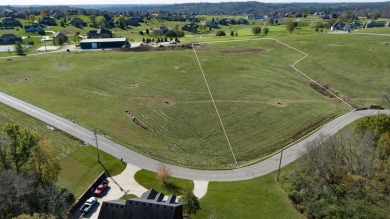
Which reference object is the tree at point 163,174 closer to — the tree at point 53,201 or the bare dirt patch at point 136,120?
the tree at point 53,201

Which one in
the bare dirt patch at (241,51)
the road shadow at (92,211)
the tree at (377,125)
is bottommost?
the road shadow at (92,211)

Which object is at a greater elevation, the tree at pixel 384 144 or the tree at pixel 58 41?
the tree at pixel 384 144

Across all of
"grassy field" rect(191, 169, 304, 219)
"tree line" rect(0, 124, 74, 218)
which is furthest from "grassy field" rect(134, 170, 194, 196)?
"tree line" rect(0, 124, 74, 218)

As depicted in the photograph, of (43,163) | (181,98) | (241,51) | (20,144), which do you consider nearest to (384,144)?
(181,98)

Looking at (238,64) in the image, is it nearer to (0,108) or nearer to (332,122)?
(332,122)

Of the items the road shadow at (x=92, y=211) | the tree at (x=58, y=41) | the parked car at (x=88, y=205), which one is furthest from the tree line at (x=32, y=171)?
the tree at (x=58, y=41)

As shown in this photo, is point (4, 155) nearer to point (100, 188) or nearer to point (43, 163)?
point (43, 163)

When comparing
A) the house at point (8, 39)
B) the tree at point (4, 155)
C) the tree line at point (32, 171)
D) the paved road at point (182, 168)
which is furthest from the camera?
the house at point (8, 39)

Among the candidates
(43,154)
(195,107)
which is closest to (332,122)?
(195,107)
